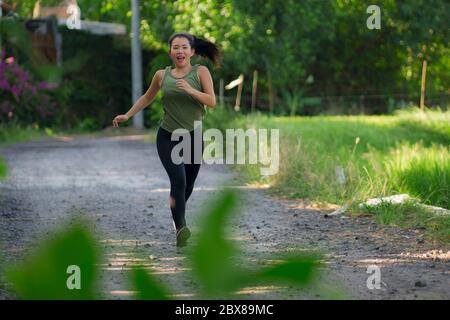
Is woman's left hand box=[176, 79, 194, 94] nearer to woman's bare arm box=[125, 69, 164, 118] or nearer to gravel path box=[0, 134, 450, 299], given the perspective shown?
woman's bare arm box=[125, 69, 164, 118]

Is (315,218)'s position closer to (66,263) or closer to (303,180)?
(303,180)

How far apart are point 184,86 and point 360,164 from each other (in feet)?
17.4

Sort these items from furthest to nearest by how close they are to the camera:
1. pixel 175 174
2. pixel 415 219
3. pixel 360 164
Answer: pixel 360 164
pixel 415 219
pixel 175 174

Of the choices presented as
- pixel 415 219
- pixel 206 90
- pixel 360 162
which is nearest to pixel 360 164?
pixel 360 162

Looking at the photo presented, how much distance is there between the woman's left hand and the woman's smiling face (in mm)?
475

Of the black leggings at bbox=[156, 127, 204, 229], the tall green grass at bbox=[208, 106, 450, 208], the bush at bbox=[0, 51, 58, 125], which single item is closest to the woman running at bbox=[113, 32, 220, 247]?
the black leggings at bbox=[156, 127, 204, 229]

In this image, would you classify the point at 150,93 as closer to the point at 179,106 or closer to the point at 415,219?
the point at 179,106

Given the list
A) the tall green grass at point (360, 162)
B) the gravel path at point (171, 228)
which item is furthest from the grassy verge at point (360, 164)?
the gravel path at point (171, 228)

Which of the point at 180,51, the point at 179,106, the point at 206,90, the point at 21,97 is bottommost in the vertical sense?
the point at 21,97

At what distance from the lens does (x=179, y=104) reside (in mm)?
5613

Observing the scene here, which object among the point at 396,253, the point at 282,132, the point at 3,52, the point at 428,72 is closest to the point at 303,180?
the point at 282,132

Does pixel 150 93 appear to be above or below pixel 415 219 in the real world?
above

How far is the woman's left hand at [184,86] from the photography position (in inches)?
197

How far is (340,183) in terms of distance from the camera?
8867 millimetres
